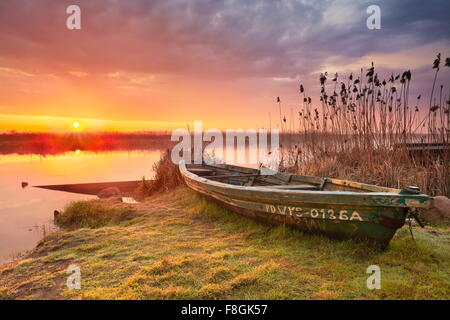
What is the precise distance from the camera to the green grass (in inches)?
127

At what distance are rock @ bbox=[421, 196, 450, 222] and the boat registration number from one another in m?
3.11

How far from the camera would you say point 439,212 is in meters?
6.04

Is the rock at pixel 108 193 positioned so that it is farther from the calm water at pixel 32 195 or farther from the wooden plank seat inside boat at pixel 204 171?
the wooden plank seat inside boat at pixel 204 171

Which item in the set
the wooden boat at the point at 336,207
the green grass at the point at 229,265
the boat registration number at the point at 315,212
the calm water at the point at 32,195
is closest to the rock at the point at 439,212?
the green grass at the point at 229,265

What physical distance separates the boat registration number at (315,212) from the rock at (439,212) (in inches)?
123

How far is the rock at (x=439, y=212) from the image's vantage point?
5984mm

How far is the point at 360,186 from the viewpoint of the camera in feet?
16.5

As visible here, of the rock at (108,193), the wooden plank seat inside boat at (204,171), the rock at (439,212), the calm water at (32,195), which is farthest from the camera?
the rock at (108,193)

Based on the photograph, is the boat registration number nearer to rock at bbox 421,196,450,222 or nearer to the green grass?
the green grass

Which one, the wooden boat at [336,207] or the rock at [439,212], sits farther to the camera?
the rock at [439,212]

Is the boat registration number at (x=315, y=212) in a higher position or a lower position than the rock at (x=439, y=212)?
higher
